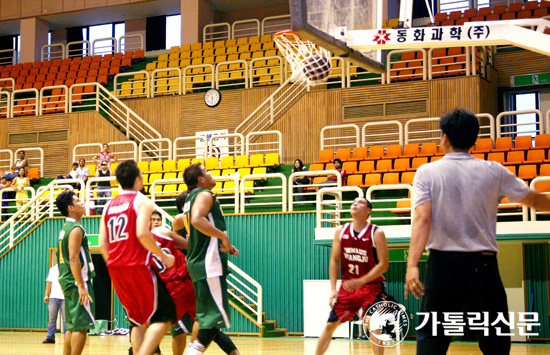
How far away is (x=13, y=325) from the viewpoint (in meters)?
16.1

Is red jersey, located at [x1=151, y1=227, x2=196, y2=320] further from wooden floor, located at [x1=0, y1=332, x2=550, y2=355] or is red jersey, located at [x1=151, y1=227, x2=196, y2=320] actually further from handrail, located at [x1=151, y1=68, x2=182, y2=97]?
handrail, located at [x1=151, y1=68, x2=182, y2=97]

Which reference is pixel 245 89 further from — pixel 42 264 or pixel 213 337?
pixel 213 337

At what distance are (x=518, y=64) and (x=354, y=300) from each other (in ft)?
45.3

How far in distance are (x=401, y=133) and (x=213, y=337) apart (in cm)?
1097

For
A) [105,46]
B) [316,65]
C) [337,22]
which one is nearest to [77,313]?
[337,22]

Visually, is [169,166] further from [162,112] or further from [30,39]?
[30,39]

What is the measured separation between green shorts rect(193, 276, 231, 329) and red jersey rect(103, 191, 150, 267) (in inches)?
25.0

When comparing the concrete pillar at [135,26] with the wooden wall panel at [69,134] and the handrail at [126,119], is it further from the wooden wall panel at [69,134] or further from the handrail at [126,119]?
the wooden wall panel at [69,134]

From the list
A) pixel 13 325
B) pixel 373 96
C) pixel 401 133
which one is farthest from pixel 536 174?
pixel 13 325

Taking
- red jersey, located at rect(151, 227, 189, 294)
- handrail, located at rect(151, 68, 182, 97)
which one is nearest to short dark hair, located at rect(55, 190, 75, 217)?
red jersey, located at rect(151, 227, 189, 294)

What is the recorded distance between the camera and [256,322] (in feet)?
44.8

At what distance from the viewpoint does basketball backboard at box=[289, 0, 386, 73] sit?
723 centimetres

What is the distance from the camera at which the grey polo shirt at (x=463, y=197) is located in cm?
426

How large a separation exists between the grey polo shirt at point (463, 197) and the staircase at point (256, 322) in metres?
9.63
